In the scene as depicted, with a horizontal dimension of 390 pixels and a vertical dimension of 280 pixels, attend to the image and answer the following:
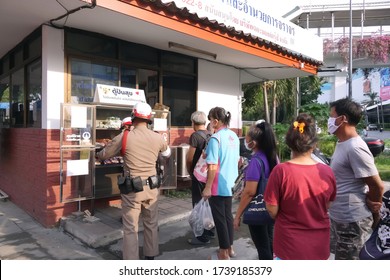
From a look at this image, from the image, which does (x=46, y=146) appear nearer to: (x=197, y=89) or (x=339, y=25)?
(x=197, y=89)

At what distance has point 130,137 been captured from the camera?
11.2 feet

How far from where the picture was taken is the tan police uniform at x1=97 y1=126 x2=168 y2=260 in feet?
11.2

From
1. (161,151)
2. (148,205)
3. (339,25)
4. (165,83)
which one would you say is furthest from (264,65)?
(339,25)

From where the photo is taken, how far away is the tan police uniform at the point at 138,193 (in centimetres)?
341

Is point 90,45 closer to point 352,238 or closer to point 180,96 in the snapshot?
point 180,96

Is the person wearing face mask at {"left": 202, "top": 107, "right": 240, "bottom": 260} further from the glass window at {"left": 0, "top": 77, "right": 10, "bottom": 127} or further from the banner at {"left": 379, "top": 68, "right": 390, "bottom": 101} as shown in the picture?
the banner at {"left": 379, "top": 68, "right": 390, "bottom": 101}

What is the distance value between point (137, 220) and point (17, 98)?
4.78 meters

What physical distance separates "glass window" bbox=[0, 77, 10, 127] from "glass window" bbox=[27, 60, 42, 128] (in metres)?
1.78

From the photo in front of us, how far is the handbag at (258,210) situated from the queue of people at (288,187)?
0.05m

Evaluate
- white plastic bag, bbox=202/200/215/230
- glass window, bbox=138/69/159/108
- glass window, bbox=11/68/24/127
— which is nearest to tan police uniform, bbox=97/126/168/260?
white plastic bag, bbox=202/200/215/230

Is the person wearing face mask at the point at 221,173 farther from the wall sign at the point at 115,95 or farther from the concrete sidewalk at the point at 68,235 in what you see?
the wall sign at the point at 115,95

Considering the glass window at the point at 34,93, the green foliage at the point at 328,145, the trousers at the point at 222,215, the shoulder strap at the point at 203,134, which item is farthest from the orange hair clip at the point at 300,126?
the green foliage at the point at 328,145

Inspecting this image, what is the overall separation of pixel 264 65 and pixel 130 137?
5182 millimetres

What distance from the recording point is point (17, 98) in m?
6.68
